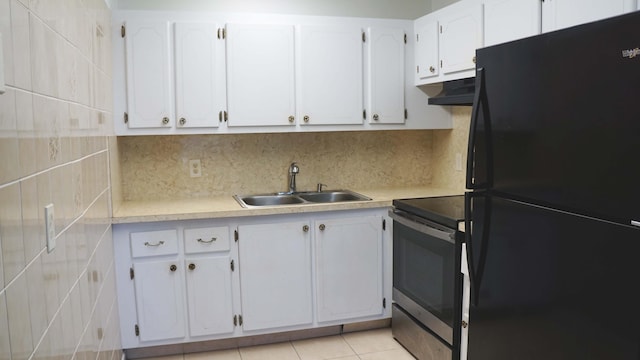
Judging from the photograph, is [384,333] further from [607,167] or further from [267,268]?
[607,167]

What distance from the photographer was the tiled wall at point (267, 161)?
128 inches

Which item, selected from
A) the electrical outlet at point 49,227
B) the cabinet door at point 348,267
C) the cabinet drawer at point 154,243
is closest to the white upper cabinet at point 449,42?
the cabinet door at point 348,267

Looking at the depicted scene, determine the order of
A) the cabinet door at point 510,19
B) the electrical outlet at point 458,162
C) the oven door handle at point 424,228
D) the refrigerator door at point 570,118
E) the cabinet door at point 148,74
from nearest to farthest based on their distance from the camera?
the refrigerator door at point 570,118 < the cabinet door at point 510,19 < the oven door handle at point 424,228 < the cabinet door at point 148,74 < the electrical outlet at point 458,162

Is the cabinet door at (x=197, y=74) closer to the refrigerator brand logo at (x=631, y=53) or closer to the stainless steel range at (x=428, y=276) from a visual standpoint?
the stainless steel range at (x=428, y=276)

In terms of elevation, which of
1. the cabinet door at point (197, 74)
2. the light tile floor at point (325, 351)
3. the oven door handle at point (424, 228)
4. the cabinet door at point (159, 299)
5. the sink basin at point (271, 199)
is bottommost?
the light tile floor at point (325, 351)

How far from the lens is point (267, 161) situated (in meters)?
3.43

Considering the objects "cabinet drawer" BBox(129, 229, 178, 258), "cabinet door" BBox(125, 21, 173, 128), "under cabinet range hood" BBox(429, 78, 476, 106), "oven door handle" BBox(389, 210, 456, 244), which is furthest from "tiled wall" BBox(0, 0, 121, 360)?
"under cabinet range hood" BBox(429, 78, 476, 106)

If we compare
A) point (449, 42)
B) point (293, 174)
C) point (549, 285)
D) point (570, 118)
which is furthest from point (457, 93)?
point (549, 285)

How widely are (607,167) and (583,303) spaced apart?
423mm

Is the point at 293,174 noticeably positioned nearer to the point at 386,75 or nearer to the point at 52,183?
the point at 386,75

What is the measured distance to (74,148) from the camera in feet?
5.44

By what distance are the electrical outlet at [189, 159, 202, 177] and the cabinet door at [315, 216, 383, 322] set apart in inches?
35.9

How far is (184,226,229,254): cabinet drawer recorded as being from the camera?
2.81 m

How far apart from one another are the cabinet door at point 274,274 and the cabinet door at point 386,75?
90 cm
